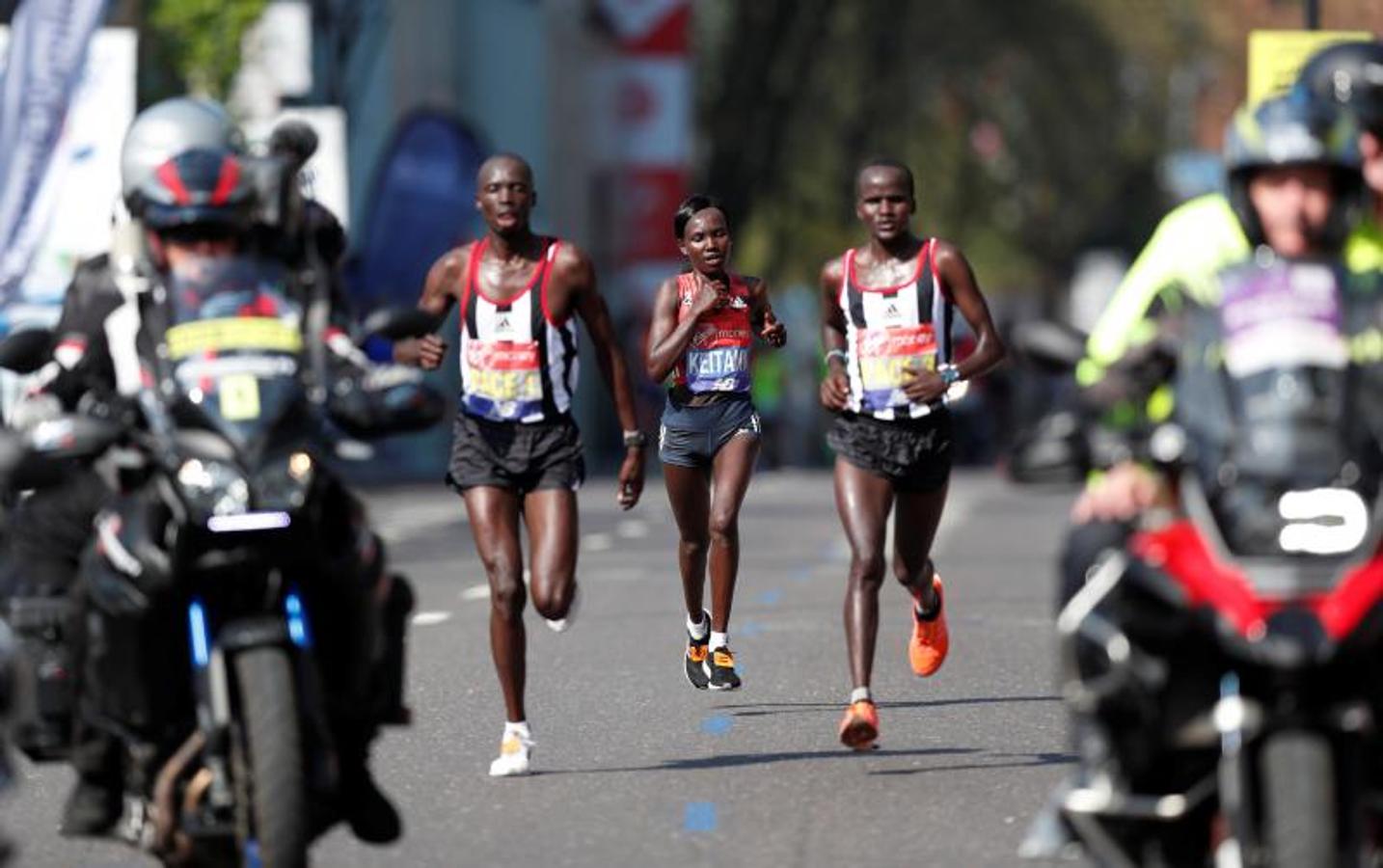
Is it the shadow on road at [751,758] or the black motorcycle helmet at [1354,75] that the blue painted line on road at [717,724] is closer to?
the shadow on road at [751,758]

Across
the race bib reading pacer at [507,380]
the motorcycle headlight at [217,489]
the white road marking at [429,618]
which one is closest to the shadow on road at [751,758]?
the race bib reading pacer at [507,380]

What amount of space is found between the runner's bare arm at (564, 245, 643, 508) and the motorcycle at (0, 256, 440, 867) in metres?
3.26

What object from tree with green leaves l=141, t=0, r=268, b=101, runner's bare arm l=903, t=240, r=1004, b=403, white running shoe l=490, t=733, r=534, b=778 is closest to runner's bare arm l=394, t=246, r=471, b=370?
white running shoe l=490, t=733, r=534, b=778

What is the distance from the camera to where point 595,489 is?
3559 centimetres

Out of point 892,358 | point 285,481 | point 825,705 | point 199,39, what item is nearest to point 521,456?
point 892,358

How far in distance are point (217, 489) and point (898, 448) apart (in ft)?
15.6

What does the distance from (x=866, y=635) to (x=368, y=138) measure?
37.0m

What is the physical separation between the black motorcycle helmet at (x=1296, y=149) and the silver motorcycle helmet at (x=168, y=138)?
223 cm

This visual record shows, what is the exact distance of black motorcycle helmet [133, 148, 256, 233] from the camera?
7734 mm

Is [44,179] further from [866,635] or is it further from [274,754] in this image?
[274,754]

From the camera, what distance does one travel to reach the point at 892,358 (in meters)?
11.8

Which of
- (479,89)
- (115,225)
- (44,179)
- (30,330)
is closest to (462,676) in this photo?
(115,225)

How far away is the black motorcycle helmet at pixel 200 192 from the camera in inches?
305

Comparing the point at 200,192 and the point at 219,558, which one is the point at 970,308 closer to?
the point at 200,192
